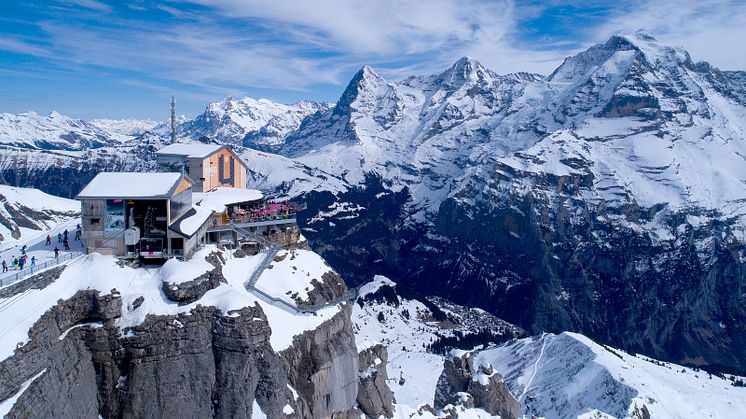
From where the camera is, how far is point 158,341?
37.4m

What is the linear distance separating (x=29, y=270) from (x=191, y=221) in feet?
39.8

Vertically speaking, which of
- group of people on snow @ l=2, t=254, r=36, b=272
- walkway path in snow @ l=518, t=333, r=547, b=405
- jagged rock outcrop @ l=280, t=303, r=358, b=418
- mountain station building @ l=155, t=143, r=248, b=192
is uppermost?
mountain station building @ l=155, t=143, r=248, b=192

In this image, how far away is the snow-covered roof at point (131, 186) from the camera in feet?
140

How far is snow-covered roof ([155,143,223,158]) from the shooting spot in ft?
206

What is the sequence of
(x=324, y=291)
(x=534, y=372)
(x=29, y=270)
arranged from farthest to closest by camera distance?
(x=534, y=372)
(x=324, y=291)
(x=29, y=270)

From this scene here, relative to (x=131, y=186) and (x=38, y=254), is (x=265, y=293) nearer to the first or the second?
(x=131, y=186)

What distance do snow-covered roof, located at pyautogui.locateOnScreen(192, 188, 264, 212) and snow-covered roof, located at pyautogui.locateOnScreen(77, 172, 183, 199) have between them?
7510mm

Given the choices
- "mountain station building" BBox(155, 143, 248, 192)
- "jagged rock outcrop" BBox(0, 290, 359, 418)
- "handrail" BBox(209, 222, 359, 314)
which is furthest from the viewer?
"mountain station building" BBox(155, 143, 248, 192)

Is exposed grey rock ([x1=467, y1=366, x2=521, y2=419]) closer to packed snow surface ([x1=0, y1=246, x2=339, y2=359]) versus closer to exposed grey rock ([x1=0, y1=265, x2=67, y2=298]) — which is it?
packed snow surface ([x1=0, y1=246, x2=339, y2=359])

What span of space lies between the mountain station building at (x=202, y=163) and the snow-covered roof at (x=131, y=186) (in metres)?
13.2

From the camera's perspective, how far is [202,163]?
62531mm

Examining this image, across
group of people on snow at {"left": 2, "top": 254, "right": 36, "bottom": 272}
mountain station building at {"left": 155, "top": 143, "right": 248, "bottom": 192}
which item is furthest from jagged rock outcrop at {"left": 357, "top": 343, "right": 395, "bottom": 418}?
group of people on snow at {"left": 2, "top": 254, "right": 36, "bottom": 272}

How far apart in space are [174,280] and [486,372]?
172 feet

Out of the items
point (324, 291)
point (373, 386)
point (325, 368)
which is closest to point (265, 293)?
point (324, 291)
